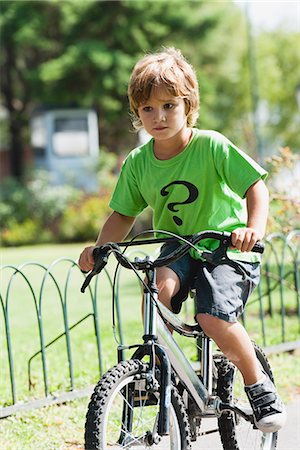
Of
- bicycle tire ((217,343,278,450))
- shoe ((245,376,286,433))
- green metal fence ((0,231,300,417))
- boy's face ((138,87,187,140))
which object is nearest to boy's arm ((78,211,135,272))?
boy's face ((138,87,187,140))

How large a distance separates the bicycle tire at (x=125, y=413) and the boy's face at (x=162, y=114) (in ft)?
3.08

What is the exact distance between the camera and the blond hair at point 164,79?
3340mm

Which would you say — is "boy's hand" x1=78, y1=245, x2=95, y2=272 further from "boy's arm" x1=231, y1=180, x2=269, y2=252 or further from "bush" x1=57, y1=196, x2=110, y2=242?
"bush" x1=57, y1=196, x2=110, y2=242

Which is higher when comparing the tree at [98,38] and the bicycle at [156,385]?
the tree at [98,38]

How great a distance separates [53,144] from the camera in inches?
1195

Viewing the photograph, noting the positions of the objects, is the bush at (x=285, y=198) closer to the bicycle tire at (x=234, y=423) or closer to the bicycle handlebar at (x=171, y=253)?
the bicycle tire at (x=234, y=423)

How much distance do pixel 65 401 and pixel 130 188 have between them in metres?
1.87

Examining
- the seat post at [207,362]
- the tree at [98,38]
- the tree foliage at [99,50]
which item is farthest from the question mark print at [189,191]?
the tree at [98,38]

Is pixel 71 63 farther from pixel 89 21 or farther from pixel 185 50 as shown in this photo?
pixel 185 50

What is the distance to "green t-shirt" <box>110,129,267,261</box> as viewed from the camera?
3.46m

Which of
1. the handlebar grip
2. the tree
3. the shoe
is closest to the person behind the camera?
the handlebar grip

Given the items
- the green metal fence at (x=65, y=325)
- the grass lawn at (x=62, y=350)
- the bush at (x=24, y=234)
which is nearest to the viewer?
the grass lawn at (x=62, y=350)

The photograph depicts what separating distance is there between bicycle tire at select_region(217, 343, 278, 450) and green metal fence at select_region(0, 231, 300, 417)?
1202 mm

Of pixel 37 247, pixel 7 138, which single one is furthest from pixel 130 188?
pixel 7 138
